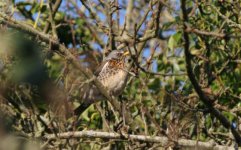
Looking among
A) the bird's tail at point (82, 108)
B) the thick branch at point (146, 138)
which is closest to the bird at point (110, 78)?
the bird's tail at point (82, 108)

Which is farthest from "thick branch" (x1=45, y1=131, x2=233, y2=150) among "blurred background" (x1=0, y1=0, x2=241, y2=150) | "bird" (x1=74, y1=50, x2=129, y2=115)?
"bird" (x1=74, y1=50, x2=129, y2=115)

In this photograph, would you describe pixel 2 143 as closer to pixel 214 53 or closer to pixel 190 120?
pixel 190 120

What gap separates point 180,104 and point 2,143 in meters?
2.54

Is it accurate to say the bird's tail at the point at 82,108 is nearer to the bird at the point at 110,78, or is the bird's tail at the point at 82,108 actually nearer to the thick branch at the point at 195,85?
the bird at the point at 110,78

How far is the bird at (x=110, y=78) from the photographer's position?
5259mm

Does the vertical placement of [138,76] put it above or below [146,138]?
above

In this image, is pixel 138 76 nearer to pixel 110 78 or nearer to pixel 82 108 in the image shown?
pixel 82 108

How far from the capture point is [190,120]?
3.61 meters

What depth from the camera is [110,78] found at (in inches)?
240

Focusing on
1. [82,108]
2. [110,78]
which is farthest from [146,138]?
Result: [110,78]

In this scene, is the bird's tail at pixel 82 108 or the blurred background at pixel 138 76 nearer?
the blurred background at pixel 138 76

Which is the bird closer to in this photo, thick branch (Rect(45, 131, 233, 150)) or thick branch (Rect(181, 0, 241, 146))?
thick branch (Rect(45, 131, 233, 150))

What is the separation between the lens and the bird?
5.26 meters

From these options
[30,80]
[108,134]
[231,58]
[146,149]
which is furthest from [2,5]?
[30,80]
